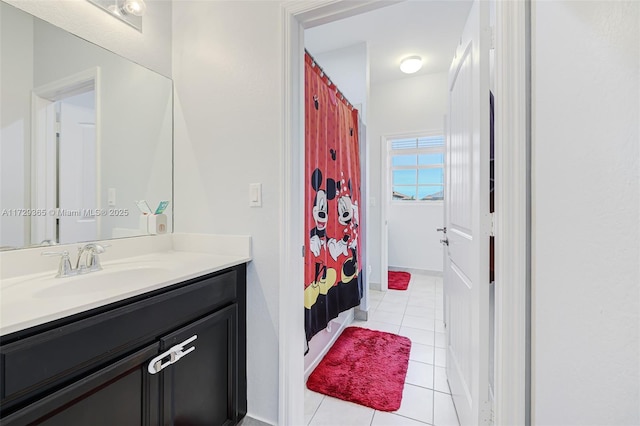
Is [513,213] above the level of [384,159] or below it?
below

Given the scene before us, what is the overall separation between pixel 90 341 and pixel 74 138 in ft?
3.25

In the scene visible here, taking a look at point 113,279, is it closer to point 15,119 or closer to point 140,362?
point 140,362

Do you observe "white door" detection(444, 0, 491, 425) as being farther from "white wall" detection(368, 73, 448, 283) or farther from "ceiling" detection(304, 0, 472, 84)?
"white wall" detection(368, 73, 448, 283)

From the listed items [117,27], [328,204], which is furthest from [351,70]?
[117,27]

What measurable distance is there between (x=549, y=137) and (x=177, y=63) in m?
1.82

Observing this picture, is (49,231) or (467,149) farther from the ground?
(467,149)

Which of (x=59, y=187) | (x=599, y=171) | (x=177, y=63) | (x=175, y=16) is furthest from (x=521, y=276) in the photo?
(x=175, y=16)

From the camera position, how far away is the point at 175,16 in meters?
1.55

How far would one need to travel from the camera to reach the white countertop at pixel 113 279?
2.22ft

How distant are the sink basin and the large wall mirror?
26 centimetres

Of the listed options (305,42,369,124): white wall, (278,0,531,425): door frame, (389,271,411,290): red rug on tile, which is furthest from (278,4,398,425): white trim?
(389,271,411,290): red rug on tile

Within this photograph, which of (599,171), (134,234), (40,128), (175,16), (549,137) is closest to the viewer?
(599,171)

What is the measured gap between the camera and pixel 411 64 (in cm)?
328

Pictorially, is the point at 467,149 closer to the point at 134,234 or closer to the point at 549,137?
the point at 549,137
